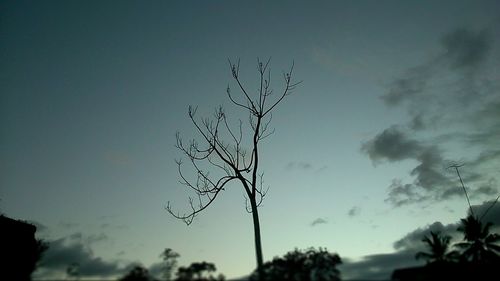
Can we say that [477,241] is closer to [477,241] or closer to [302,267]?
[477,241]

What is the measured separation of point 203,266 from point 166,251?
9.13 ft

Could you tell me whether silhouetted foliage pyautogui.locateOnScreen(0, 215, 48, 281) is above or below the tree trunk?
above

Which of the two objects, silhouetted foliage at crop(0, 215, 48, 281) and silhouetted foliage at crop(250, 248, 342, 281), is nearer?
silhouetted foliage at crop(250, 248, 342, 281)

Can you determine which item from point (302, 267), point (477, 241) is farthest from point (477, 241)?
point (302, 267)

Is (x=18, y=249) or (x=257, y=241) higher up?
(x=18, y=249)

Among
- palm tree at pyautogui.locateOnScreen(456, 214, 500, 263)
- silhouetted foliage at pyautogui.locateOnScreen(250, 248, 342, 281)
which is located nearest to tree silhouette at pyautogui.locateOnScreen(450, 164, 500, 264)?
palm tree at pyautogui.locateOnScreen(456, 214, 500, 263)

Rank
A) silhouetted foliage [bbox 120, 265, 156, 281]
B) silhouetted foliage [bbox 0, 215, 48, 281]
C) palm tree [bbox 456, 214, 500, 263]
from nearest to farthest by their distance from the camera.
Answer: silhouetted foliage [bbox 120, 265, 156, 281] → silhouetted foliage [bbox 0, 215, 48, 281] → palm tree [bbox 456, 214, 500, 263]

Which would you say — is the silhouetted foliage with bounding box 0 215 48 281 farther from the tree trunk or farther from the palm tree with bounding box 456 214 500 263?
the palm tree with bounding box 456 214 500 263

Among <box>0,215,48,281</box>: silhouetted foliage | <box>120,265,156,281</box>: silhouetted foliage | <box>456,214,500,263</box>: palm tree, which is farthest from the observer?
<box>456,214,500,263</box>: palm tree

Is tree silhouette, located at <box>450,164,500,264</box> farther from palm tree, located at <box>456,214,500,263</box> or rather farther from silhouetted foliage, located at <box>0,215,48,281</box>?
silhouetted foliage, located at <box>0,215,48,281</box>

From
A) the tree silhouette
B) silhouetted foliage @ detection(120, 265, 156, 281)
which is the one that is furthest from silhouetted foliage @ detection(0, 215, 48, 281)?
the tree silhouette

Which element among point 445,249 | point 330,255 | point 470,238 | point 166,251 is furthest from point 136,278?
point 470,238

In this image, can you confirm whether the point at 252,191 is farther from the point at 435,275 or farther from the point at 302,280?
the point at 435,275

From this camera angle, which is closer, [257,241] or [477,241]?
[257,241]
